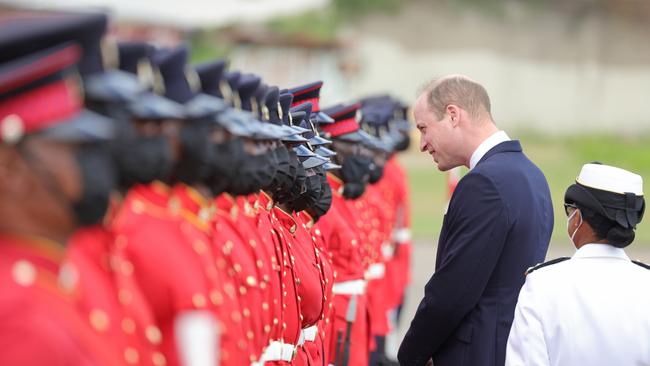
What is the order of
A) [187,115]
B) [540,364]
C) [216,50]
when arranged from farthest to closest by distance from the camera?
1. [216,50]
2. [540,364]
3. [187,115]

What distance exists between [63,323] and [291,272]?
91.1 inches

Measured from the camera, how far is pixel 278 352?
486cm

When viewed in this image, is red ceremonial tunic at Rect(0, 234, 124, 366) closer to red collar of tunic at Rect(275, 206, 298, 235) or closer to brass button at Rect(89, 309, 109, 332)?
brass button at Rect(89, 309, 109, 332)

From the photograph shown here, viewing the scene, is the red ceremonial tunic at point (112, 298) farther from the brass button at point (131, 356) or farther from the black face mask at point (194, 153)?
the black face mask at point (194, 153)

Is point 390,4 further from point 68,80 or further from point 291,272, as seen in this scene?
point 68,80

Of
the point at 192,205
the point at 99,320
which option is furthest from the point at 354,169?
the point at 99,320

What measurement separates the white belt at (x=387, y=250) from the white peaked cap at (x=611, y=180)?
4.45 metres

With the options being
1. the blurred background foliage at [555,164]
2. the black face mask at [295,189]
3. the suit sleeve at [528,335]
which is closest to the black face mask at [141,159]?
the black face mask at [295,189]

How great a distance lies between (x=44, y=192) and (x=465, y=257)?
106 inches

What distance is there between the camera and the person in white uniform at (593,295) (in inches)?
184

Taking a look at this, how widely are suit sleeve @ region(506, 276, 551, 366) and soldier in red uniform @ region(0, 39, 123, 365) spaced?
2.22 metres

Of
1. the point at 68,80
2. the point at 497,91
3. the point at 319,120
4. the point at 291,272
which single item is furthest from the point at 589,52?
the point at 68,80

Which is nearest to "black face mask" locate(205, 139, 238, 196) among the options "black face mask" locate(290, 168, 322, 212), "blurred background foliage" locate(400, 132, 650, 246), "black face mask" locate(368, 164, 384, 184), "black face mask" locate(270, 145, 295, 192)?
"black face mask" locate(270, 145, 295, 192)

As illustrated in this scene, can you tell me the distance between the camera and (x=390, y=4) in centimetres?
3123
